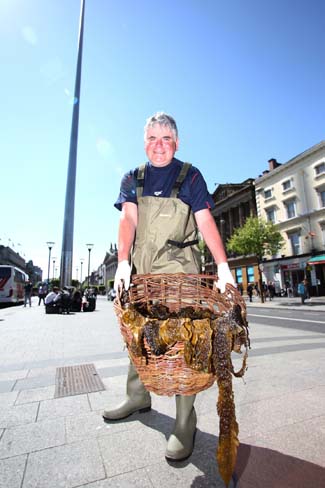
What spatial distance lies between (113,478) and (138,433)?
1.70ft

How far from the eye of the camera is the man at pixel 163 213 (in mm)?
2072

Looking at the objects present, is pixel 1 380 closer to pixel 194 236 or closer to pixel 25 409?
pixel 25 409

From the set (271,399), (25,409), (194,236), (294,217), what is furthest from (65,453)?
(294,217)

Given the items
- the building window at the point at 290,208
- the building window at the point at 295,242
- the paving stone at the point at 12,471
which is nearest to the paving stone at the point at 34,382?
the paving stone at the point at 12,471

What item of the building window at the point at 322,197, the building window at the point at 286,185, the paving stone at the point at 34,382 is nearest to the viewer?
the paving stone at the point at 34,382

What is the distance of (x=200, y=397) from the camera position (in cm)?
286

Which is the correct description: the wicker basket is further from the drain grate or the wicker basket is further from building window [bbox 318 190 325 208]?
building window [bbox 318 190 325 208]

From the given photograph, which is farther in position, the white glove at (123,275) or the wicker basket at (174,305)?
the white glove at (123,275)

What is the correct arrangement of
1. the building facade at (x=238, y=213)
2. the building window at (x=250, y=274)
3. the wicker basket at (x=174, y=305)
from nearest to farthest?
the wicker basket at (x=174, y=305) → the building window at (x=250, y=274) → the building facade at (x=238, y=213)

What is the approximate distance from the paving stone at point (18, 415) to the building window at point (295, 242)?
1169 inches

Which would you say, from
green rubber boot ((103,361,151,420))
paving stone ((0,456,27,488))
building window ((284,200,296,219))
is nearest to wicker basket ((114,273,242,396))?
green rubber boot ((103,361,151,420))

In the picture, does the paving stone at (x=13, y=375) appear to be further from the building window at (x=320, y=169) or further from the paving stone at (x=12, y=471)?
the building window at (x=320, y=169)

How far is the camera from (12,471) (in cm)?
165

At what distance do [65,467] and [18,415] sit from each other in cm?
106
